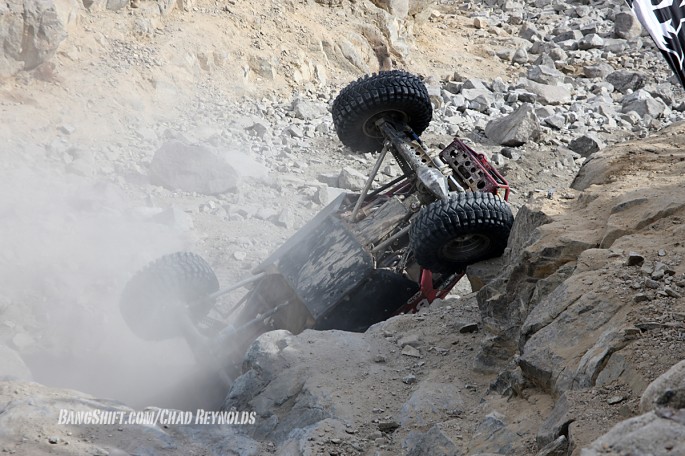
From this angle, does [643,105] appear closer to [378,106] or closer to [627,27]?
[627,27]

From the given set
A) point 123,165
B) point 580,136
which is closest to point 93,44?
point 123,165

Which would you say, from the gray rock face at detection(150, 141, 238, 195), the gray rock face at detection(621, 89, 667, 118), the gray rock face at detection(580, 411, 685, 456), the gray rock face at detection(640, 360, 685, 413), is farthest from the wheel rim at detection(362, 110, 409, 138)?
the gray rock face at detection(621, 89, 667, 118)

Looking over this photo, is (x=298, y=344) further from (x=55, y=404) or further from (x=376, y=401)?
(x=55, y=404)

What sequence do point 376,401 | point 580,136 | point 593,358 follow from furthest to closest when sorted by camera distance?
1. point 580,136
2. point 376,401
3. point 593,358

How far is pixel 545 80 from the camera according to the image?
17016mm

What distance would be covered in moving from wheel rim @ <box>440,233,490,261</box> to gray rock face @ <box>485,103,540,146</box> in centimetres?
758

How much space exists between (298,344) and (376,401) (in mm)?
989

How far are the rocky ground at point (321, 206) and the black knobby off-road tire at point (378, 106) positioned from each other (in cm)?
156

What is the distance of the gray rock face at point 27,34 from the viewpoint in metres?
11.5

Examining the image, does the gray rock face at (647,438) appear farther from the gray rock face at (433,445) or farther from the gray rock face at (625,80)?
the gray rock face at (625,80)

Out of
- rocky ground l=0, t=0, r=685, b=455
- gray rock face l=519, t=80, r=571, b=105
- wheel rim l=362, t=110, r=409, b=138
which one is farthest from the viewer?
gray rock face l=519, t=80, r=571, b=105

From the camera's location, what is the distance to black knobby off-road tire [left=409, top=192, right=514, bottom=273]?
626 cm

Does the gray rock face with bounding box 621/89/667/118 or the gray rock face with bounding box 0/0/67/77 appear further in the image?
the gray rock face with bounding box 621/89/667/118

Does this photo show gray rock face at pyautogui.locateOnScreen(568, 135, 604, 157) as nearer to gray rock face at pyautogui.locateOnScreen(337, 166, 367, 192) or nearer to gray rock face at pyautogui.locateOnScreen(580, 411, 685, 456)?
gray rock face at pyautogui.locateOnScreen(337, 166, 367, 192)
